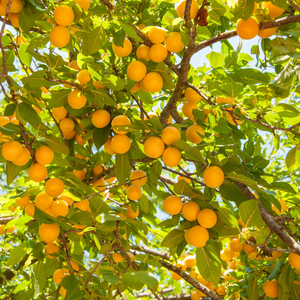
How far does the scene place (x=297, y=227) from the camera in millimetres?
2230

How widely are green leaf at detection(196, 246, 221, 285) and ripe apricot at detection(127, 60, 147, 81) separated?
1.23m

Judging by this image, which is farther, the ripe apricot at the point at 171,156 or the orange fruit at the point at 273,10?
the ripe apricot at the point at 171,156

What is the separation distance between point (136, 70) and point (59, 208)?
106cm

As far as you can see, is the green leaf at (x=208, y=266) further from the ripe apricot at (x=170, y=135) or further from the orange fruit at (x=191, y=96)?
the orange fruit at (x=191, y=96)

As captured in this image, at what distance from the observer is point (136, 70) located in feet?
5.53

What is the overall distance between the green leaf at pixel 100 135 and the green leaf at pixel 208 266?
3.32ft

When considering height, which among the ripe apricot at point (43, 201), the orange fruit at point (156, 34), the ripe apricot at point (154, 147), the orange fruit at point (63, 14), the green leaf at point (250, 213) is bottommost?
the green leaf at point (250, 213)

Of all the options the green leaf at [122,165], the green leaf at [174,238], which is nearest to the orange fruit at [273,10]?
the green leaf at [122,165]

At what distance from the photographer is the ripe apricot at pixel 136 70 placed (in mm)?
1683

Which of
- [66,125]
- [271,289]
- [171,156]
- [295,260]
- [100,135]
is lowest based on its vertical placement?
[271,289]

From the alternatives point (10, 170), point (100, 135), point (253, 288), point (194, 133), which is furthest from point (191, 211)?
point (10, 170)

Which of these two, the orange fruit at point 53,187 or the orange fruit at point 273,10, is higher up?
the orange fruit at point 273,10

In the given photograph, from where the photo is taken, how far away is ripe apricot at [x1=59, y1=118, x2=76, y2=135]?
218cm

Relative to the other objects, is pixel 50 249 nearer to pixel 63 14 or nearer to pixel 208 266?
pixel 208 266
